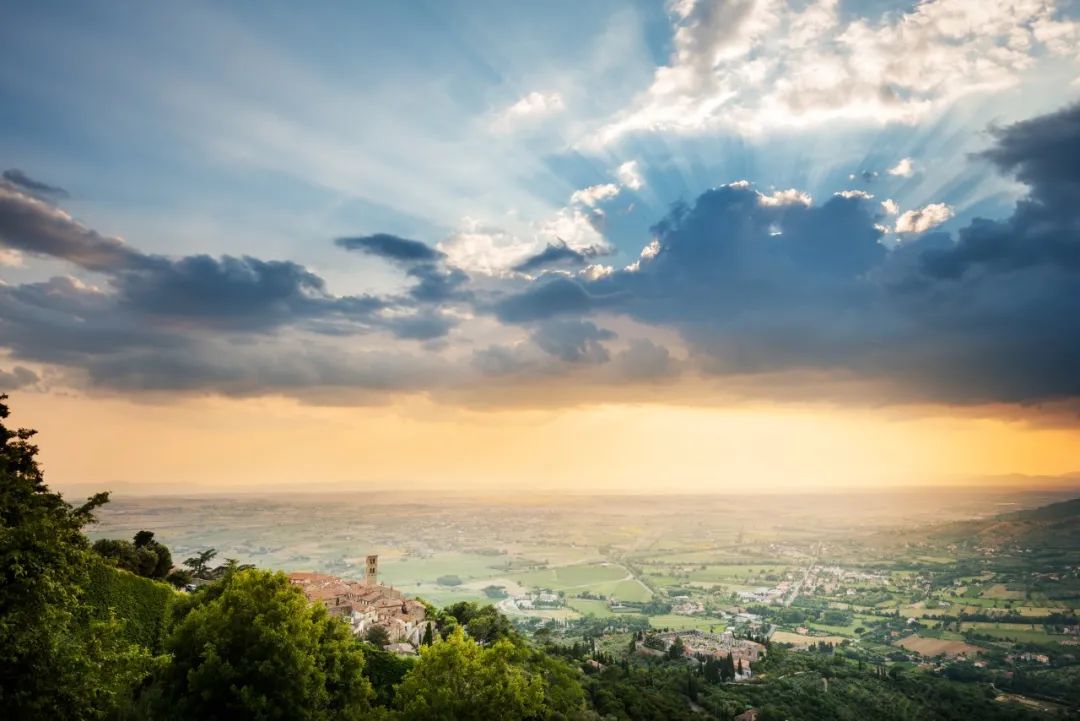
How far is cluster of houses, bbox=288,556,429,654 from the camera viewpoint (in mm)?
38062

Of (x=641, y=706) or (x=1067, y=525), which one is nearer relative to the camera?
(x=641, y=706)

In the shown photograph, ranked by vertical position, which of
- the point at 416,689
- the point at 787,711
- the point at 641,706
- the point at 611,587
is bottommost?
the point at 611,587

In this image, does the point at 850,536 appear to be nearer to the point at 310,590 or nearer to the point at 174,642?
the point at 310,590

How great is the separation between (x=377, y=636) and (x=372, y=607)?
9.49 m

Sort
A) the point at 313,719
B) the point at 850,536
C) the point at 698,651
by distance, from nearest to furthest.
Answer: the point at 313,719 < the point at 698,651 < the point at 850,536

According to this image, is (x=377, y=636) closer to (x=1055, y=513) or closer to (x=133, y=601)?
(x=133, y=601)

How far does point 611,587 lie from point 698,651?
6945cm

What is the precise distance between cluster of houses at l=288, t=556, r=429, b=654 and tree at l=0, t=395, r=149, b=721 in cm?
2013

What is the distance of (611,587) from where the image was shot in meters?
133

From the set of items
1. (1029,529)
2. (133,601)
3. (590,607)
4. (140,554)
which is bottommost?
(590,607)

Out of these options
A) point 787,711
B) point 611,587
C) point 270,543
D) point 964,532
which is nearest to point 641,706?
point 787,711

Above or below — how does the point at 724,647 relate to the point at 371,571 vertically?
below

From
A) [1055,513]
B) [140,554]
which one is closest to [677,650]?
[140,554]

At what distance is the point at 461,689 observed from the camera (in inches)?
742
